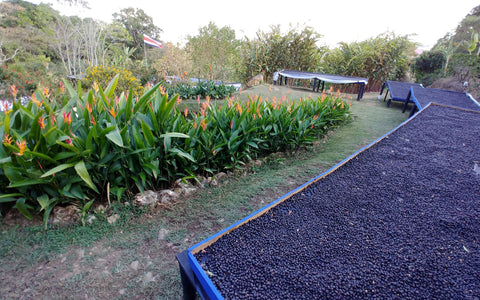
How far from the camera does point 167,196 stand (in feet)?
6.15

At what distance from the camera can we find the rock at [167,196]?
185 cm

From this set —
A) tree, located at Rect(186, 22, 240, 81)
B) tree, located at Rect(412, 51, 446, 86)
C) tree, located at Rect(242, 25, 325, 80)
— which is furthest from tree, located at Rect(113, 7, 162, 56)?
tree, located at Rect(412, 51, 446, 86)

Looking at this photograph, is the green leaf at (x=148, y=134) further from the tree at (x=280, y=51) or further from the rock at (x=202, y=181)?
the tree at (x=280, y=51)

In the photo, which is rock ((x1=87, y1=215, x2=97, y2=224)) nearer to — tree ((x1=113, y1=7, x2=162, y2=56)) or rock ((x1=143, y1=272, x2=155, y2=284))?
rock ((x1=143, y1=272, x2=155, y2=284))

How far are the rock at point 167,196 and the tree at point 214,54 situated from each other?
9.76 m

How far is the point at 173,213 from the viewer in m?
1.77

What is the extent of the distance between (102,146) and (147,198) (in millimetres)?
526

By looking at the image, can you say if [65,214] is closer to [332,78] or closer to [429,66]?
[332,78]

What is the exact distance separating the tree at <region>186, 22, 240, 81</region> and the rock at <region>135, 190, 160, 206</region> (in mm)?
9810

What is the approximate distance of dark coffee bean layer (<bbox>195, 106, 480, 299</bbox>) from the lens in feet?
2.78

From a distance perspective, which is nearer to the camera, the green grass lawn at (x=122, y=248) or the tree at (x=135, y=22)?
the green grass lawn at (x=122, y=248)

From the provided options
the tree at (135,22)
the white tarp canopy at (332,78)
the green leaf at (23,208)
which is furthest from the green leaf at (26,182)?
the tree at (135,22)

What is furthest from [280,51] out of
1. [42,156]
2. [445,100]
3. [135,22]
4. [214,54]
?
[135,22]

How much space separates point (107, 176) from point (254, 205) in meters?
1.21
